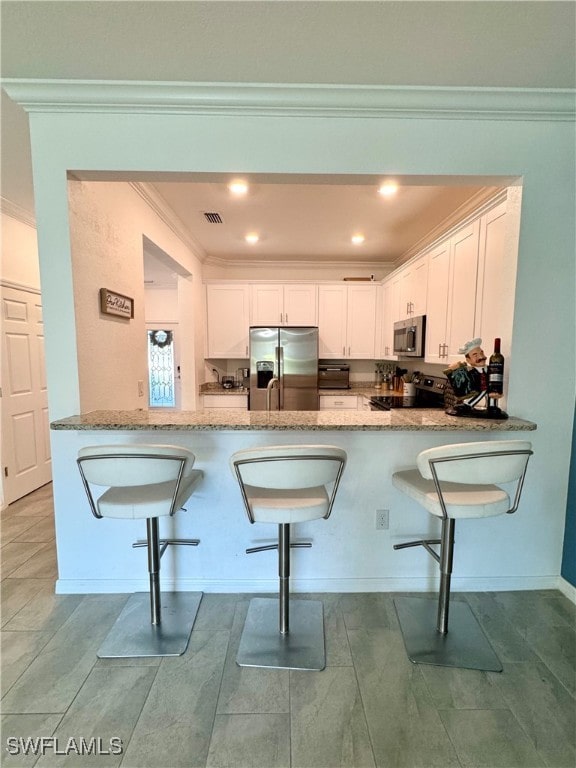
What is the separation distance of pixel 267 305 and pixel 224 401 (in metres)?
1.37

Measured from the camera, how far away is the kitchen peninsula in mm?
1860

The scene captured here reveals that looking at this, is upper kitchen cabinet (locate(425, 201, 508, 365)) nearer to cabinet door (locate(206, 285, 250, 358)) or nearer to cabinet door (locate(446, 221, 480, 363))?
cabinet door (locate(446, 221, 480, 363))

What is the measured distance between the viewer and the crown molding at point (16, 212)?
2887 millimetres

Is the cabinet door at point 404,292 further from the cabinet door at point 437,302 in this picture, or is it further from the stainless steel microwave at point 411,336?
the cabinet door at point 437,302

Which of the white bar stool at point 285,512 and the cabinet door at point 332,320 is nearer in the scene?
the white bar stool at point 285,512

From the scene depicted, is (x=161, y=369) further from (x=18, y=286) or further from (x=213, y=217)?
(x=213, y=217)

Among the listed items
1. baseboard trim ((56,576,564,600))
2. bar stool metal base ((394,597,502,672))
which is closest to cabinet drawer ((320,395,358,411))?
baseboard trim ((56,576,564,600))

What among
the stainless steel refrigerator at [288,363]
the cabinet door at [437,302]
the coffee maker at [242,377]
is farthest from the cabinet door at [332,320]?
the cabinet door at [437,302]

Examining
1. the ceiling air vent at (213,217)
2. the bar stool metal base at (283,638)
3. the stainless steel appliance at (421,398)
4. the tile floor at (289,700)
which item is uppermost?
the ceiling air vent at (213,217)

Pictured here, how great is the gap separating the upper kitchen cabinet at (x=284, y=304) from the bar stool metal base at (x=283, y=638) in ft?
10.8

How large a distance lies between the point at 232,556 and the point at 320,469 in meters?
0.96

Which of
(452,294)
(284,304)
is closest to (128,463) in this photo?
(452,294)

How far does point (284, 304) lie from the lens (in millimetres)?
4445

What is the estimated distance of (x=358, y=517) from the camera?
6.34ft
